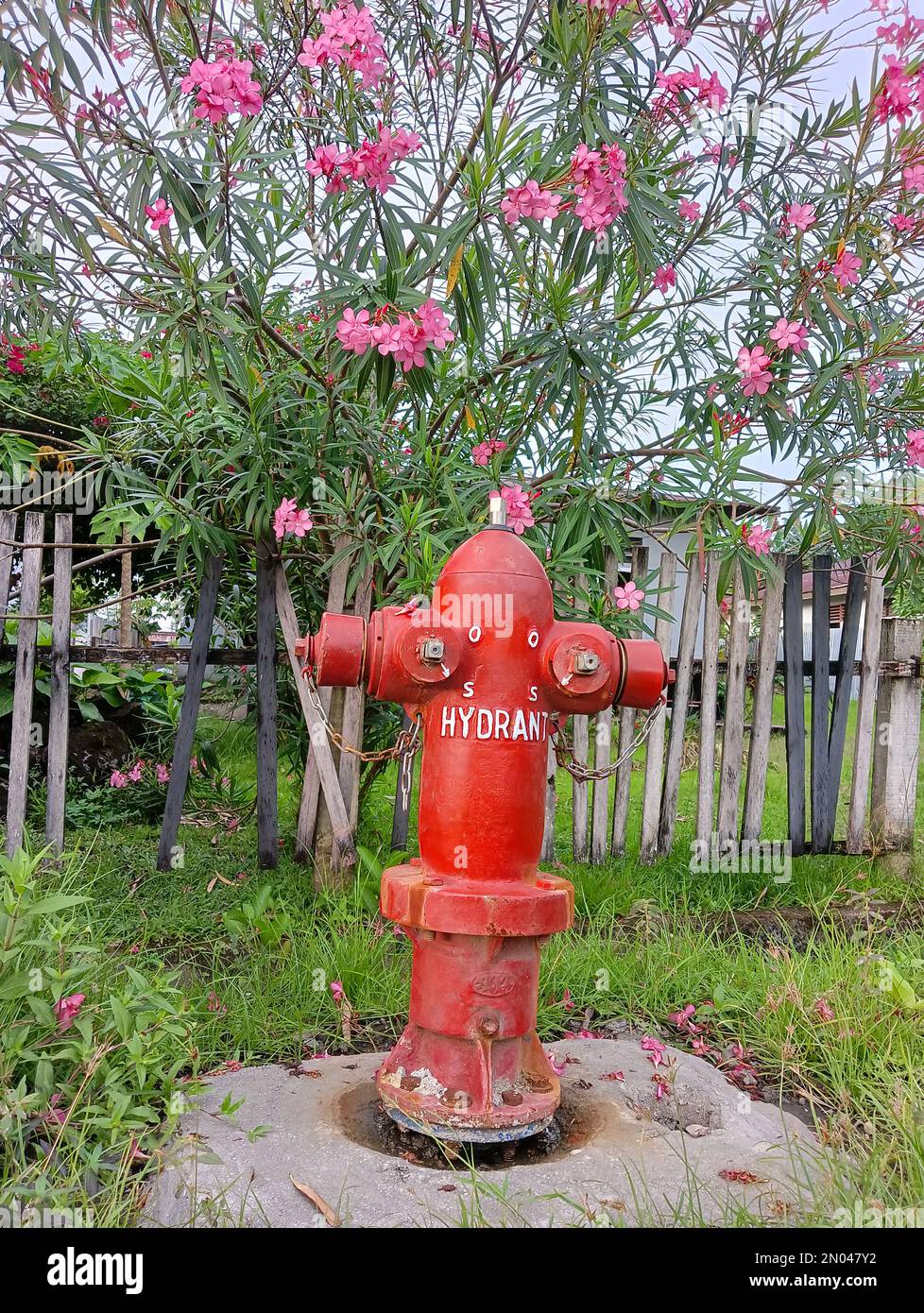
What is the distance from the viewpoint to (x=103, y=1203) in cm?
163

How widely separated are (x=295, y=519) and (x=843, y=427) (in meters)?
2.22

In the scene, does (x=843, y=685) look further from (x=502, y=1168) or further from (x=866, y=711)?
(x=502, y=1168)

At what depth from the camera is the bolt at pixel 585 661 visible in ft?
6.48

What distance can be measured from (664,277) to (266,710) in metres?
2.01

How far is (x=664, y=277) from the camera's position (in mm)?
2922

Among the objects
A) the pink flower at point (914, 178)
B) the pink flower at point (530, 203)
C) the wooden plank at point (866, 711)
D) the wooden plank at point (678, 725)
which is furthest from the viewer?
the wooden plank at point (866, 711)

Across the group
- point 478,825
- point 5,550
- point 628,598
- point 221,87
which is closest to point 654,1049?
point 478,825

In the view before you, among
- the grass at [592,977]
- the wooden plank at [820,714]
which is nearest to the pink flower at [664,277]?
the wooden plank at [820,714]

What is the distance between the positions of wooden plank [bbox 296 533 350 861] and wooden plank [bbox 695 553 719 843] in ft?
4.90

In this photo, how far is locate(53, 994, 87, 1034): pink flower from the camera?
1938 mm

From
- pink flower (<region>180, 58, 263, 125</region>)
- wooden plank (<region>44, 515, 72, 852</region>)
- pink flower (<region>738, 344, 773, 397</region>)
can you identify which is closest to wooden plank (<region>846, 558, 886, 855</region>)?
pink flower (<region>738, 344, 773, 397</region>)

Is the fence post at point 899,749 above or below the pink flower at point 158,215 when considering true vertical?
below

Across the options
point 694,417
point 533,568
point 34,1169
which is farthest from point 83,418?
point 34,1169

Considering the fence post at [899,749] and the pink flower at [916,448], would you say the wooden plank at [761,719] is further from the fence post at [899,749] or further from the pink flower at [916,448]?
the pink flower at [916,448]
